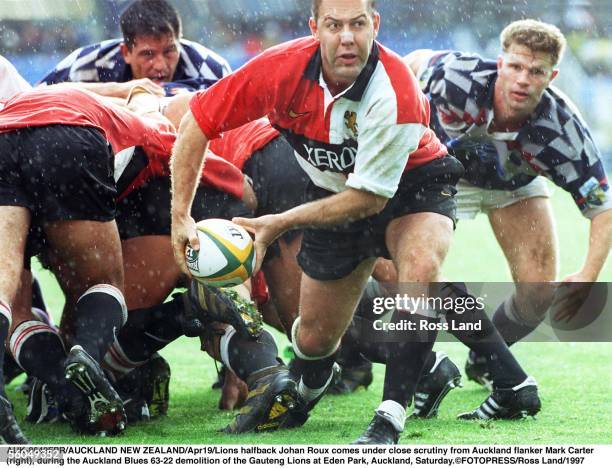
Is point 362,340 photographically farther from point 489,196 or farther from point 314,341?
point 489,196


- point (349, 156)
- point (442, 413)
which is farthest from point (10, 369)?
point (349, 156)

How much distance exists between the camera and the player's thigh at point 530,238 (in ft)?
17.1

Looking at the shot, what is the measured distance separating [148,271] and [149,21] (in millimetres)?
1923

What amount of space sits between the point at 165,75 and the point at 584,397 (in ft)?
9.50

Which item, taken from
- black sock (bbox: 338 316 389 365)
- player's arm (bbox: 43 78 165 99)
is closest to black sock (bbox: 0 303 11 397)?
black sock (bbox: 338 316 389 365)

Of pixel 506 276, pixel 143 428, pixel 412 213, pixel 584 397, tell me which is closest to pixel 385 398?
pixel 412 213

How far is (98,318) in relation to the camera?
12.6 ft

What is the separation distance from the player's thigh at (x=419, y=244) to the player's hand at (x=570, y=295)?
47.3 inches

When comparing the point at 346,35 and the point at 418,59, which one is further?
the point at 418,59

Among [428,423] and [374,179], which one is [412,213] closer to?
[374,179]

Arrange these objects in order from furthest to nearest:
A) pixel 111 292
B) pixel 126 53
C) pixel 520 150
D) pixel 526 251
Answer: pixel 126 53 → pixel 526 251 → pixel 520 150 → pixel 111 292

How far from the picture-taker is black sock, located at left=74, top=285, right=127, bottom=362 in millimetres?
3752

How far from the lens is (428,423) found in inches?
164

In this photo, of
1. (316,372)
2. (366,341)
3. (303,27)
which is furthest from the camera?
(303,27)
